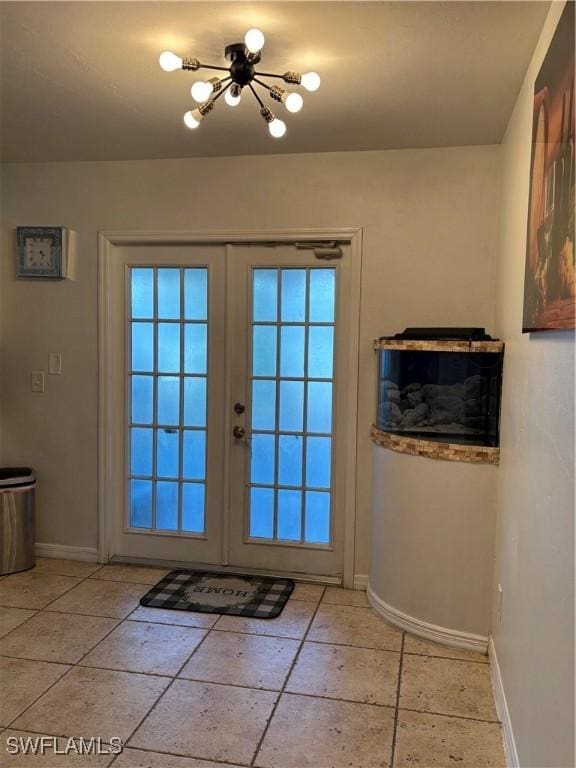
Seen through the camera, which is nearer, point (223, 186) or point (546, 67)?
point (546, 67)

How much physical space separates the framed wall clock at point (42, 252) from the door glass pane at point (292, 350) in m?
1.41

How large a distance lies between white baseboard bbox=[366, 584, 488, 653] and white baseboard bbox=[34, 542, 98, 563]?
187 centimetres

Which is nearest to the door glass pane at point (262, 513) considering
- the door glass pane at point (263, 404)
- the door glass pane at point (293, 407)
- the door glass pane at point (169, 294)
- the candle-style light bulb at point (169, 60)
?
the door glass pane at point (293, 407)

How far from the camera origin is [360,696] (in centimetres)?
234

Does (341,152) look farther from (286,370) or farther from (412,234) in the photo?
(286,370)

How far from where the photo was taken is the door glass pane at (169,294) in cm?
359

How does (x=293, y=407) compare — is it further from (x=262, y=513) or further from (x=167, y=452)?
(x=167, y=452)

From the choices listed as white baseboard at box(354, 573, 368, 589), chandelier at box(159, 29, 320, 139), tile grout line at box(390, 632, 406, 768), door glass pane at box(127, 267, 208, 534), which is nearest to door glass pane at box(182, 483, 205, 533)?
door glass pane at box(127, 267, 208, 534)

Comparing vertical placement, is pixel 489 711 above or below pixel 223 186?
below

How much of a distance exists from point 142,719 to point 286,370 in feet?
6.33

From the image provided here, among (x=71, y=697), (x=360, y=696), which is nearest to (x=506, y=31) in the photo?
(x=360, y=696)

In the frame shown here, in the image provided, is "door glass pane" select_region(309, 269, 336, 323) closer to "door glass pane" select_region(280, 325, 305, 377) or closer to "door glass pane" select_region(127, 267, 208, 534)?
"door glass pane" select_region(280, 325, 305, 377)

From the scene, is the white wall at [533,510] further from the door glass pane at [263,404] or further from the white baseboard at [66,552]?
the white baseboard at [66,552]

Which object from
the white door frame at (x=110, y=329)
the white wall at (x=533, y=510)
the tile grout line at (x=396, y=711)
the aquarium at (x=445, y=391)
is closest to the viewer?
the white wall at (x=533, y=510)
